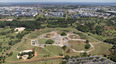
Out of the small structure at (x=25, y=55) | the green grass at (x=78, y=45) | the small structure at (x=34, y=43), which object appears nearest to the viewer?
the small structure at (x=25, y=55)

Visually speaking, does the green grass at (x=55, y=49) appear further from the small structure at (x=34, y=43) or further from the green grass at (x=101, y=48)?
the green grass at (x=101, y=48)

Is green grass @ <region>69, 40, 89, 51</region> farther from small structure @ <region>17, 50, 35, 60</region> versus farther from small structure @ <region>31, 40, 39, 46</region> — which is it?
small structure @ <region>17, 50, 35, 60</region>

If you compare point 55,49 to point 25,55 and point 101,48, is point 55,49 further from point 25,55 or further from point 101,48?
point 101,48

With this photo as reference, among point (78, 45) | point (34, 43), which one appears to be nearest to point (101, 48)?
point (78, 45)

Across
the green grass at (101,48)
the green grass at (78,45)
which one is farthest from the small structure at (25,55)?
the green grass at (101,48)

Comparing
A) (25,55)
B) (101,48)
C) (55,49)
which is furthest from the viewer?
(101,48)

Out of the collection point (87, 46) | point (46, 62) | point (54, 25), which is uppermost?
point (54, 25)

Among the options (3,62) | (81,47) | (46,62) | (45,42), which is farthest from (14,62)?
(81,47)

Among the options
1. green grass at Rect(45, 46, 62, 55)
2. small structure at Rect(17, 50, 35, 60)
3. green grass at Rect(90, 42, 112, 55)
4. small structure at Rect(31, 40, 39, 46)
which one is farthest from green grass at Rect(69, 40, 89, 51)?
small structure at Rect(17, 50, 35, 60)

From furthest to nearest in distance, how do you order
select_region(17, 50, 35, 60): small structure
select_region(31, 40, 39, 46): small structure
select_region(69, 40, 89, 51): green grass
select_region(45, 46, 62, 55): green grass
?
select_region(31, 40, 39, 46): small structure → select_region(69, 40, 89, 51): green grass → select_region(45, 46, 62, 55): green grass → select_region(17, 50, 35, 60): small structure

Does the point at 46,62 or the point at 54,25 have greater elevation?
the point at 54,25

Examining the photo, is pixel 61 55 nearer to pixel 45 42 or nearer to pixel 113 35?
pixel 45 42
